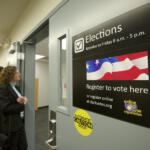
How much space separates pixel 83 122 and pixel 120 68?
421mm

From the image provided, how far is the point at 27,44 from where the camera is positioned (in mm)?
1775

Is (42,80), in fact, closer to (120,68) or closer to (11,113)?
(11,113)

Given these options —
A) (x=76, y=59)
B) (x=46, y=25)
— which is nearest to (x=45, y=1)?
(x=46, y=25)

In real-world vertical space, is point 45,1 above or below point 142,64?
above

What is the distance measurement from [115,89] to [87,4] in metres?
0.57

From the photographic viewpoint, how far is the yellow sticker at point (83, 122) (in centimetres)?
65

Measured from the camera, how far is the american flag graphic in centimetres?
44

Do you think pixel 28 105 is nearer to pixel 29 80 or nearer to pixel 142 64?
pixel 29 80

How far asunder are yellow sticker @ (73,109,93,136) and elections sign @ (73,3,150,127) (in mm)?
53

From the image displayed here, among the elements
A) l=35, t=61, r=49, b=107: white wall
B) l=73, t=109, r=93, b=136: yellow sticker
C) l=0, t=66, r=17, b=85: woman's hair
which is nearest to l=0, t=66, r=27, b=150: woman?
l=0, t=66, r=17, b=85: woman's hair

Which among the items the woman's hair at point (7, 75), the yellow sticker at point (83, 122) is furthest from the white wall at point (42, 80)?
the yellow sticker at point (83, 122)

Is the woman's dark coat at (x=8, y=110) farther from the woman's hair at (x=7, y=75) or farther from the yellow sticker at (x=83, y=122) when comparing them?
the yellow sticker at (x=83, y=122)

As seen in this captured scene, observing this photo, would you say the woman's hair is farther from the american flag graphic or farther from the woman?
the american flag graphic

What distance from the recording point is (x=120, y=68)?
20.1 inches
